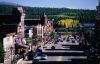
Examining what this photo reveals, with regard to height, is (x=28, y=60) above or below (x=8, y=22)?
below

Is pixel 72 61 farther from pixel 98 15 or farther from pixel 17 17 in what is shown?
pixel 98 15

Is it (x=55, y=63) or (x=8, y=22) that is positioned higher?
(x=8, y=22)

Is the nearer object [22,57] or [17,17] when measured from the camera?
[22,57]

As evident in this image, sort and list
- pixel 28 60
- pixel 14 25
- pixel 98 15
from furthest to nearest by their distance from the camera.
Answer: pixel 98 15, pixel 14 25, pixel 28 60

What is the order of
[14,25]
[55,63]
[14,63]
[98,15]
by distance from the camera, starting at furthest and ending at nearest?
[98,15], [14,25], [55,63], [14,63]

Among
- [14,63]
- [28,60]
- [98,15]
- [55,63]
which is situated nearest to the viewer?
[14,63]

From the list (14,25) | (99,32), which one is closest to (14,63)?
(14,25)

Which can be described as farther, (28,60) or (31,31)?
(31,31)

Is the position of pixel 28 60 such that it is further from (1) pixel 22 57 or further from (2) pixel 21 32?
(2) pixel 21 32

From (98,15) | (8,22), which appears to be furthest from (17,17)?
(98,15)

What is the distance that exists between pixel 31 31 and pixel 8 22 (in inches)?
582

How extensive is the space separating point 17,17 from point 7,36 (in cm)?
2930

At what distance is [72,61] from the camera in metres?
74.2

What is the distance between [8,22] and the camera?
10938cm
